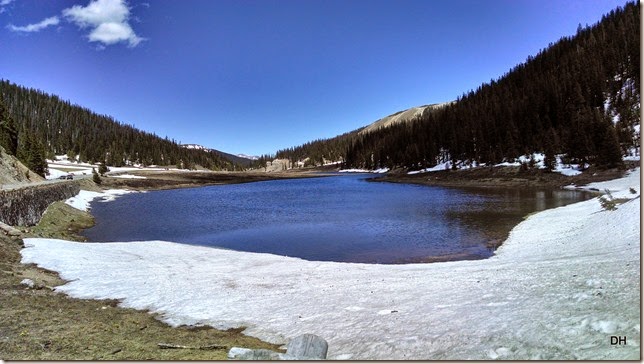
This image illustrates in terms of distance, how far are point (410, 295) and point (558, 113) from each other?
384 feet

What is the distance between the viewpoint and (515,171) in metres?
82.8

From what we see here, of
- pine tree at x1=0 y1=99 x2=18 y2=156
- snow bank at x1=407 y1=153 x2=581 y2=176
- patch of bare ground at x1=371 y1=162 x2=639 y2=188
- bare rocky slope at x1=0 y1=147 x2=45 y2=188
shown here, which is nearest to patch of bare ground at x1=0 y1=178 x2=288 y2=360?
bare rocky slope at x1=0 y1=147 x2=45 y2=188

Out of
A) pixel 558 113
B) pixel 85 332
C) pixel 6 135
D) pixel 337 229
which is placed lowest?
pixel 337 229

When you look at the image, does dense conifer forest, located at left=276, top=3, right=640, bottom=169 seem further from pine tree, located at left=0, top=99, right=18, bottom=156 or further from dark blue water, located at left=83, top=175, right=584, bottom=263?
pine tree, located at left=0, top=99, right=18, bottom=156

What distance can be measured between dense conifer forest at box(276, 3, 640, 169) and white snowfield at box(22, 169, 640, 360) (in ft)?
220

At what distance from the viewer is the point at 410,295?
11750mm

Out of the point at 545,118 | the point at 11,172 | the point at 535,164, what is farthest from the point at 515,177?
the point at 11,172

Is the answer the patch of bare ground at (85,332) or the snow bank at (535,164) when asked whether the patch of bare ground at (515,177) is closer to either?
the snow bank at (535,164)

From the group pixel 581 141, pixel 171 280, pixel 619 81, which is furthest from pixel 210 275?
pixel 619 81

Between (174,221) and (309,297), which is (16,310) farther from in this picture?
(174,221)

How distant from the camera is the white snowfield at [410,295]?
694cm

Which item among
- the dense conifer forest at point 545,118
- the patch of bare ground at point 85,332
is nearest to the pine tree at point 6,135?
the dense conifer forest at point 545,118

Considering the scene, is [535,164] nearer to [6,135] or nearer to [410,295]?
[410,295]

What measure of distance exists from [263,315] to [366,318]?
121 inches
